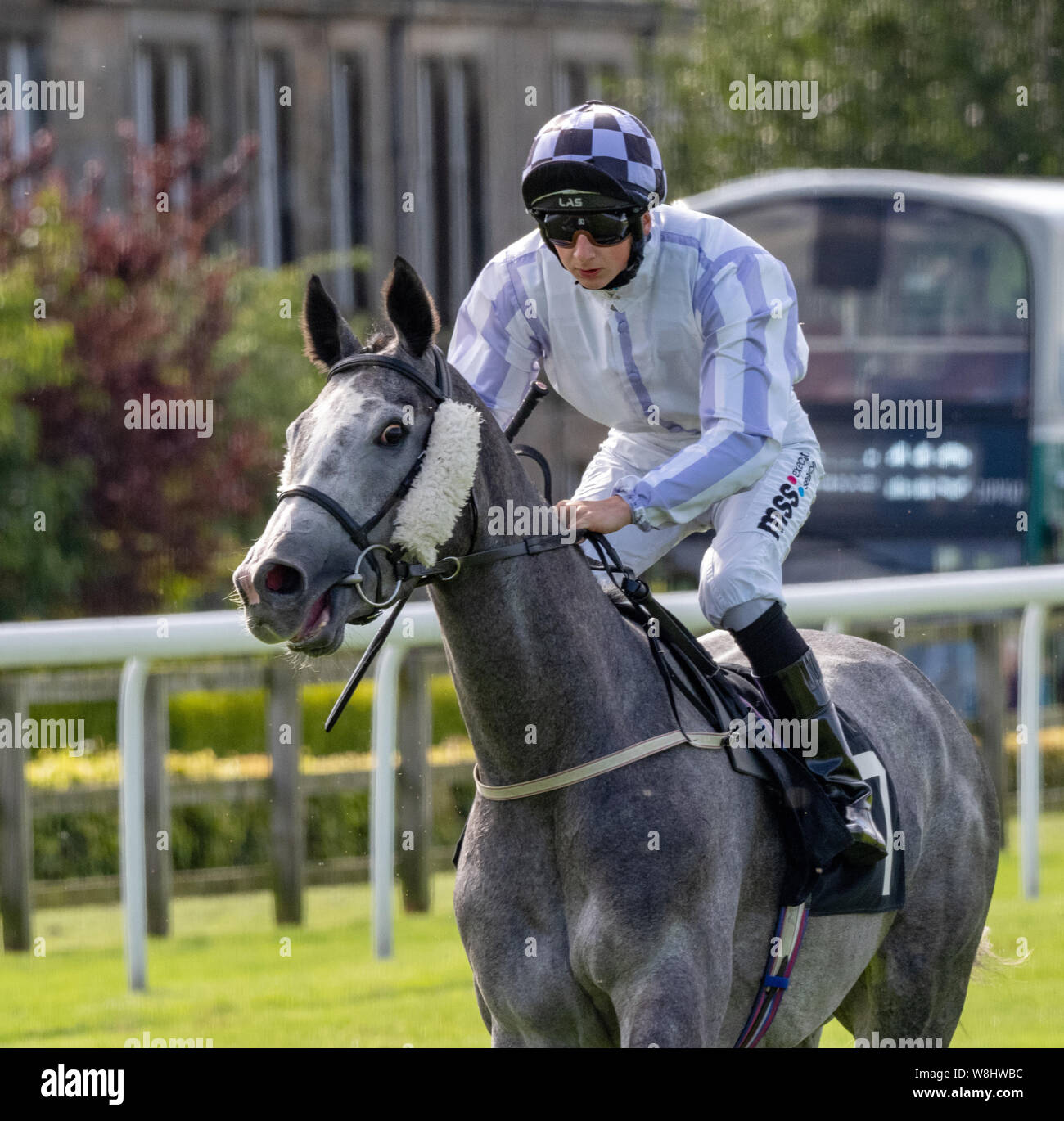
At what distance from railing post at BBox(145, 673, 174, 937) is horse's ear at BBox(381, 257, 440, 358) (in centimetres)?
362

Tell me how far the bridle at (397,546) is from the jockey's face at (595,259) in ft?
1.34

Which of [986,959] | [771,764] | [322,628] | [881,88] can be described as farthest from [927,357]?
[322,628]

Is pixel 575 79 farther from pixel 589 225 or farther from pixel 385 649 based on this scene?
pixel 589 225

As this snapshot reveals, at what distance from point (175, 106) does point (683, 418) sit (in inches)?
625

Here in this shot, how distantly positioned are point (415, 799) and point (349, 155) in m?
13.6

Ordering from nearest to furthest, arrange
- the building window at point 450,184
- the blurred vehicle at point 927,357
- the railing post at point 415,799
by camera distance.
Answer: the railing post at point 415,799
the blurred vehicle at point 927,357
the building window at point 450,184

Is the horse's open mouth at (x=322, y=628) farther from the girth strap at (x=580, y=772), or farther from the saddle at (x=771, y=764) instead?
the saddle at (x=771, y=764)

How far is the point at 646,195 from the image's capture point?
3.10m

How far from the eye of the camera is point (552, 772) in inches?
114

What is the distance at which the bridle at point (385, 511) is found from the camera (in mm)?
2566

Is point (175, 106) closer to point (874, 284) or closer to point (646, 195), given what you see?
point (874, 284)

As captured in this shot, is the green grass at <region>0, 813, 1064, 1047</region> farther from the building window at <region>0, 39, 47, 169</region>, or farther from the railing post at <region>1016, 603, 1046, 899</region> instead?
the building window at <region>0, 39, 47, 169</region>

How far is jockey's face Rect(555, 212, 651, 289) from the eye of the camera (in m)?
3.10

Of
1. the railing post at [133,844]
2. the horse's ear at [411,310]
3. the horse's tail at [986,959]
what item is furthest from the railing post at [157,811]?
the horse's ear at [411,310]
